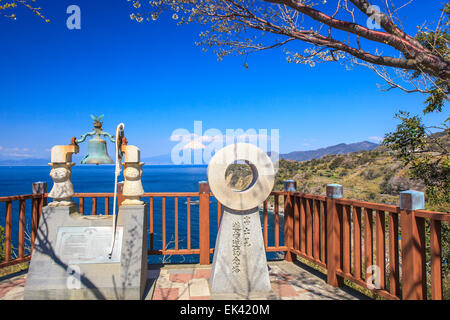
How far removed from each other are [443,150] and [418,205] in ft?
10.6

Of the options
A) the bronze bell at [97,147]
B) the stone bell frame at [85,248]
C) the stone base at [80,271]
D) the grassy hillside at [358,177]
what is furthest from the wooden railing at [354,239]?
the grassy hillside at [358,177]

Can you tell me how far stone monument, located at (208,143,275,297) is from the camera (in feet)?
11.6

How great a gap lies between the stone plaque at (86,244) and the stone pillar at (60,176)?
34 centimetres

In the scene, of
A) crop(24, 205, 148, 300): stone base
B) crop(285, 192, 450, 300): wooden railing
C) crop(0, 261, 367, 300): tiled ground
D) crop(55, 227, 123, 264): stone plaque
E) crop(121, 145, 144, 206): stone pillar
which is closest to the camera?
crop(285, 192, 450, 300): wooden railing

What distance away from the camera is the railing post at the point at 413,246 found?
2559 millimetres

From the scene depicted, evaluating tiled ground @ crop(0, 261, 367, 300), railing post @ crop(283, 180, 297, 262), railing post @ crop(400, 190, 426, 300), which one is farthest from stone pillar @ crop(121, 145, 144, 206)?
railing post @ crop(400, 190, 426, 300)

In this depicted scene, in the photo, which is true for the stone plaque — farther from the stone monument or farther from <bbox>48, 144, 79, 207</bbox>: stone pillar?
the stone monument

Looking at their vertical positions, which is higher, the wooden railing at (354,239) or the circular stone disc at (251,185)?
the circular stone disc at (251,185)

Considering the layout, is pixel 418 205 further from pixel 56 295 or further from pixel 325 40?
pixel 56 295

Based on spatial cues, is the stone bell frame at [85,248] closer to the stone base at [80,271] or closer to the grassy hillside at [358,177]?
the stone base at [80,271]

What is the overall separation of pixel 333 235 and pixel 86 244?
2.90 metres
